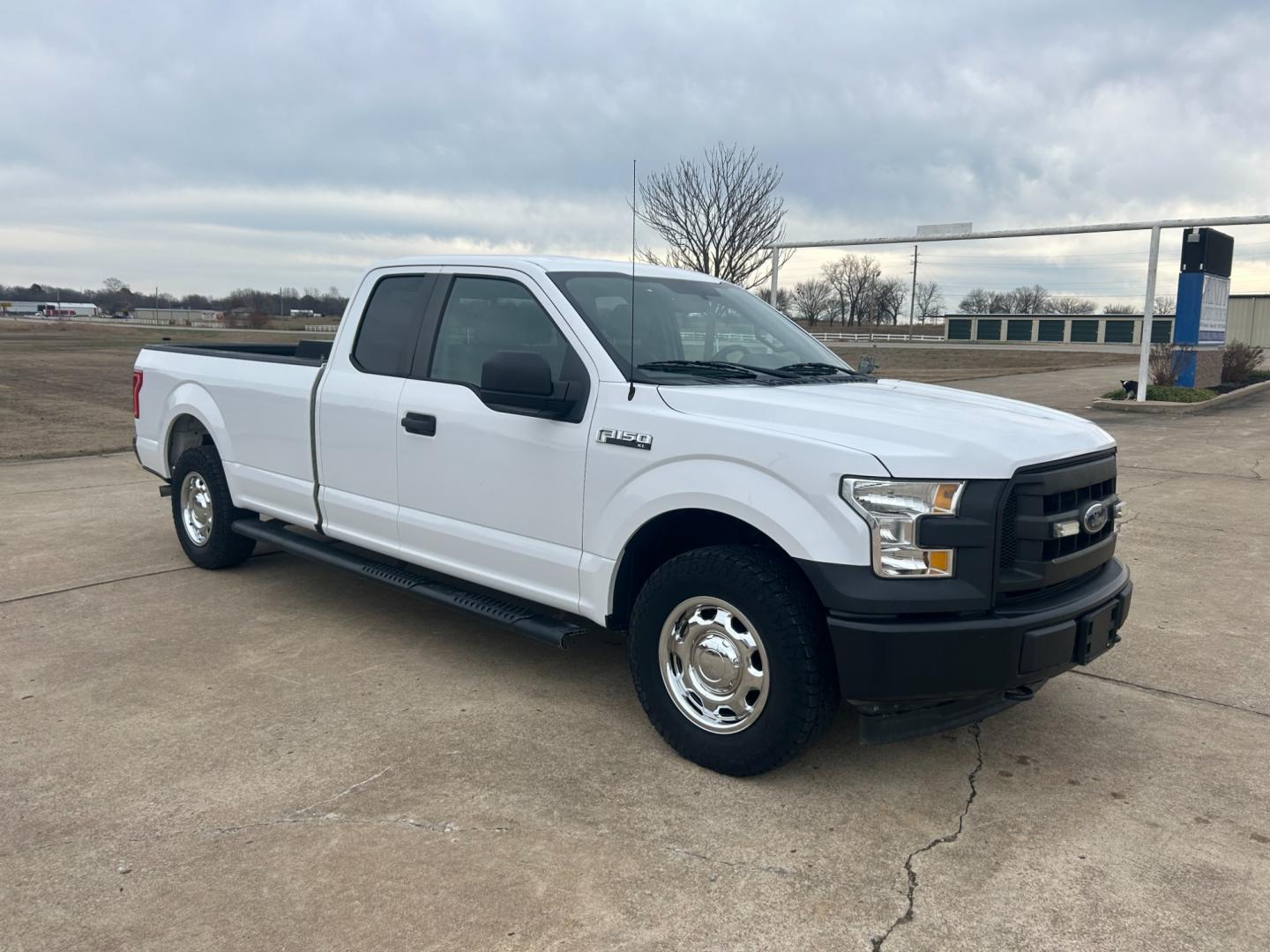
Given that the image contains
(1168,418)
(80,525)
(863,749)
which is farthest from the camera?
(1168,418)

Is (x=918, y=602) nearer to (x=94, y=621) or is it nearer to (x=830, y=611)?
(x=830, y=611)

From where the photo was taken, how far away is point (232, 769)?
368 centimetres

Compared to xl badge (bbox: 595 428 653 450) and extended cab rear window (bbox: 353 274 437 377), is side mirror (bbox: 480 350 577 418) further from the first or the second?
extended cab rear window (bbox: 353 274 437 377)

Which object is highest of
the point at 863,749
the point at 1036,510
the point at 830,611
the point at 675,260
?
the point at 675,260

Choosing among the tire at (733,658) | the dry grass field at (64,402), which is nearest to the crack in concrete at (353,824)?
the tire at (733,658)

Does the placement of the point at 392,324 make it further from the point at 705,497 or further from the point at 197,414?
the point at 705,497

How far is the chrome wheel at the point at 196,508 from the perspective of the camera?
6.40 m

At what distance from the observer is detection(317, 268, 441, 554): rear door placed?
4.92 m

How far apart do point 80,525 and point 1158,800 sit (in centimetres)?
746

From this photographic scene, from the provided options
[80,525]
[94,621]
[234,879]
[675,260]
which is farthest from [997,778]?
[675,260]

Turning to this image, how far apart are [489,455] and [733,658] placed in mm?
1476

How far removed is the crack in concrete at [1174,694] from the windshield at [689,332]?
188cm

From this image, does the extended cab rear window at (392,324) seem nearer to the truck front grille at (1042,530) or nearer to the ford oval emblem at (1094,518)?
the truck front grille at (1042,530)

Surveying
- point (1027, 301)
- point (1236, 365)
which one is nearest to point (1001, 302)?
point (1027, 301)
